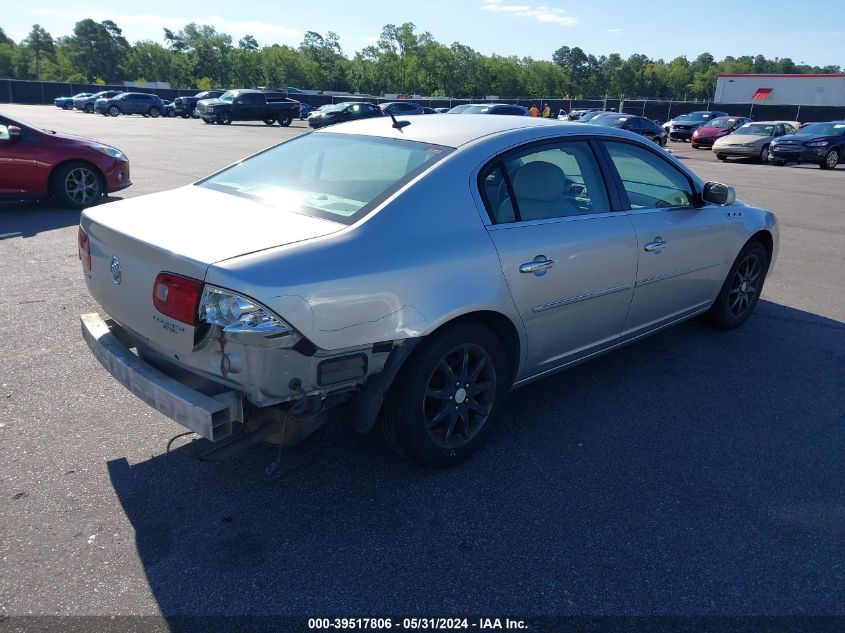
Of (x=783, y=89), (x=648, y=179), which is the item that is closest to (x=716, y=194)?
(x=648, y=179)

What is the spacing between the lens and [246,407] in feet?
9.18

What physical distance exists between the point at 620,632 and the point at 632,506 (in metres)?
0.82

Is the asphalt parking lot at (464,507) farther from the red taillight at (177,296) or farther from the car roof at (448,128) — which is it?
the car roof at (448,128)

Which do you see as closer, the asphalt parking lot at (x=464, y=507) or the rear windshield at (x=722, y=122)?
the asphalt parking lot at (x=464, y=507)

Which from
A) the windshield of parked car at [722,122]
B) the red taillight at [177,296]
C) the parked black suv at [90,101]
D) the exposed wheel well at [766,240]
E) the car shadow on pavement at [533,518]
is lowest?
the car shadow on pavement at [533,518]

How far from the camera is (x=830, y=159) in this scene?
2234 centimetres

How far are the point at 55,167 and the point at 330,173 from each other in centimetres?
750

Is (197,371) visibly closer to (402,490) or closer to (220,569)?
(220,569)

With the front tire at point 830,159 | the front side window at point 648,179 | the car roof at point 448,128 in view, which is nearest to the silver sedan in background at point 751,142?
the front tire at point 830,159

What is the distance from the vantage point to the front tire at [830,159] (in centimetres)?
2220

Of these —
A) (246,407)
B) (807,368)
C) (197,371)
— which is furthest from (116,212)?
(807,368)

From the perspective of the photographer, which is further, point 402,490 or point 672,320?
point 672,320

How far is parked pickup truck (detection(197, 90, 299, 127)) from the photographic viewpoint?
3725 centimetres

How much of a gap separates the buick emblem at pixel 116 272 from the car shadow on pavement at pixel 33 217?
589 cm
